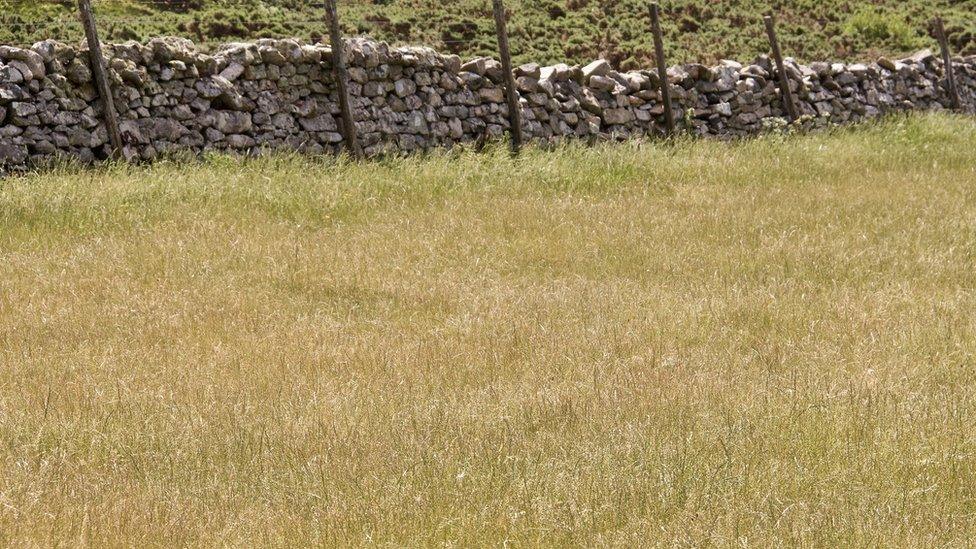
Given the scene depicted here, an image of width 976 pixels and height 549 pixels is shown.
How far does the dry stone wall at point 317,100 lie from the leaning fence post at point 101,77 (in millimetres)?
162

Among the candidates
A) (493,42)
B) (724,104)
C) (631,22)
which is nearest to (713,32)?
(631,22)

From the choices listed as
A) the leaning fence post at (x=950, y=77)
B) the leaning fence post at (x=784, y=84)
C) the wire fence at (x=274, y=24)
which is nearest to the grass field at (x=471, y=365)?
the leaning fence post at (x=784, y=84)

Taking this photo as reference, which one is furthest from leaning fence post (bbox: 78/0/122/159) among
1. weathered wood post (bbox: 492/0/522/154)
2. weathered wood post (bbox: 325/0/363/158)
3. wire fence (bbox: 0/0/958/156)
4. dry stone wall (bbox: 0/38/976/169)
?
wire fence (bbox: 0/0/958/156)

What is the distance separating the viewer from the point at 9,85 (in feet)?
36.1

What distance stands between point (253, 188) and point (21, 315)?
4.28m

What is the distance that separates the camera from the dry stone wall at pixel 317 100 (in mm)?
11406

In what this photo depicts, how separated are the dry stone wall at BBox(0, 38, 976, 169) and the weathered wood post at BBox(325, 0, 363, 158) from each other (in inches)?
13.6

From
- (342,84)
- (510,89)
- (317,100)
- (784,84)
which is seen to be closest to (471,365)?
(342,84)

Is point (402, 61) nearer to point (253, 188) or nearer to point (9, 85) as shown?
point (253, 188)

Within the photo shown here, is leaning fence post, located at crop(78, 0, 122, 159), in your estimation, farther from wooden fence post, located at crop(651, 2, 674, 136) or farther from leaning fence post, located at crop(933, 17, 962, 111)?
leaning fence post, located at crop(933, 17, 962, 111)

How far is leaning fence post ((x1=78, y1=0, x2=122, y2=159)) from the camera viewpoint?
1141 cm

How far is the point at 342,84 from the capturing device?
43.5ft

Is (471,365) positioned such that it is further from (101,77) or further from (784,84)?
(784,84)

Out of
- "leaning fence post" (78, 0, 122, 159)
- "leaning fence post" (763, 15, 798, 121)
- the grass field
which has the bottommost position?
"leaning fence post" (763, 15, 798, 121)
